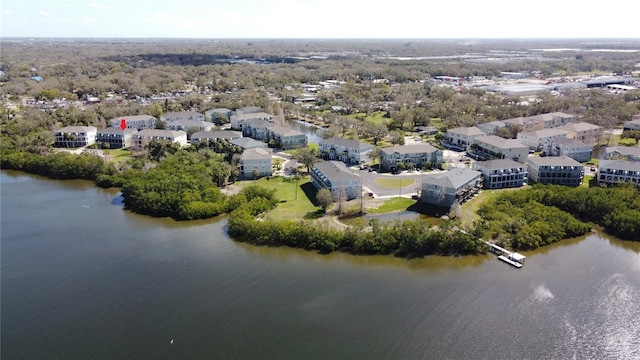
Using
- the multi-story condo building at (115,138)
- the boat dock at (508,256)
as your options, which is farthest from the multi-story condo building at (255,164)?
the boat dock at (508,256)

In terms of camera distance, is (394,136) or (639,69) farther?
(639,69)

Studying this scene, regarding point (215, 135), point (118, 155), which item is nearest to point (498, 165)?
point (215, 135)

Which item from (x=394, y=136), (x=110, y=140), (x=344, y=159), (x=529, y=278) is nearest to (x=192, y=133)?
(x=110, y=140)

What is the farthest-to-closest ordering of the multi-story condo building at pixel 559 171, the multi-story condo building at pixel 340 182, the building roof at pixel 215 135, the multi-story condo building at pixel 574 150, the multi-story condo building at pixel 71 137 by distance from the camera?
the multi-story condo building at pixel 71 137, the building roof at pixel 215 135, the multi-story condo building at pixel 574 150, the multi-story condo building at pixel 559 171, the multi-story condo building at pixel 340 182

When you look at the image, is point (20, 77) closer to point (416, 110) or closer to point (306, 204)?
point (416, 110)

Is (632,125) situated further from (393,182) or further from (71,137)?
(71,137)

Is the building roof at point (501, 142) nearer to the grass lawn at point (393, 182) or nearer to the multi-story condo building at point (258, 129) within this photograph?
the grass lawn at point (393, 182)
